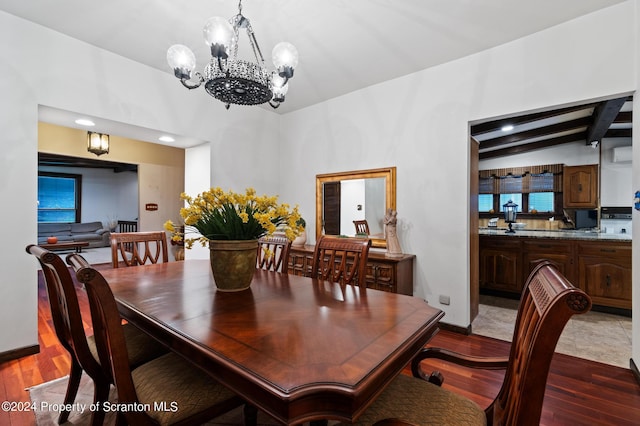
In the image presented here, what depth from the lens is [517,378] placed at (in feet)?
2.54

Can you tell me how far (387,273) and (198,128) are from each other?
9.33 feet

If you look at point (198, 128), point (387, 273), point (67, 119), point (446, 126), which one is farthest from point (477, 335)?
point (67, 119)

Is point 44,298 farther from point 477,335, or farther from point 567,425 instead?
point 567,425

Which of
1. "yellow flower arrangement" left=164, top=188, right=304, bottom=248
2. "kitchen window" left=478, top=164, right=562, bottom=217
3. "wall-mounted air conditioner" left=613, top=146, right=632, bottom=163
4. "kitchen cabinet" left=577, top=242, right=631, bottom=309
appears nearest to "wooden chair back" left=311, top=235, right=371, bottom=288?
"yellow flower arrangement" left=164, top=188, right=304, bottom=248

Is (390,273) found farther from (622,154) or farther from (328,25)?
(622,154)

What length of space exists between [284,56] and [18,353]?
3.17 metres

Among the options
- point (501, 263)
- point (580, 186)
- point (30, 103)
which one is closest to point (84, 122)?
point (30, 103)

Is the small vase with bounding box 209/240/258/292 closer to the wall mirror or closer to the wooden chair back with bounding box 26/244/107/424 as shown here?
the wooden chair back with bounding box 26/244/107/424

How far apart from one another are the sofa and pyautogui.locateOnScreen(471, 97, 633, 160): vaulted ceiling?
31.9ft

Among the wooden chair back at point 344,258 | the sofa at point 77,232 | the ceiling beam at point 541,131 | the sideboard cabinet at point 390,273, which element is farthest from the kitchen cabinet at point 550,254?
the sofa at point 77,232

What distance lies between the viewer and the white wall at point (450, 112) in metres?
2.31

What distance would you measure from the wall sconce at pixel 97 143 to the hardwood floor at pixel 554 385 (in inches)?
120

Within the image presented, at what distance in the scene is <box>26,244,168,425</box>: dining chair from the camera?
1242mm

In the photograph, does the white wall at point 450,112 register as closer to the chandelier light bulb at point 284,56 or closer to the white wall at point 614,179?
the chandelier light bulb at point 284,56
